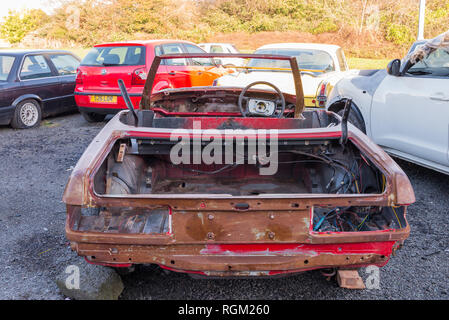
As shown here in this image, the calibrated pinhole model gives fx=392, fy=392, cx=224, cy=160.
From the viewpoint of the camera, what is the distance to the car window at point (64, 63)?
8.39 m

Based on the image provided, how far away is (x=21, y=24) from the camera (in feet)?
120

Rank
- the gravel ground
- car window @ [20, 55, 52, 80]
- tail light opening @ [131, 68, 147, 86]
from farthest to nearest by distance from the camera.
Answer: car window @ [20, 55, 52, 80]
tail light opening @ [131, 68, 147, 86]
the gravel ground

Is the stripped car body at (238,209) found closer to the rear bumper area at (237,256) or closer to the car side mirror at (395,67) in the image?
the rear bumper area at (237,256)

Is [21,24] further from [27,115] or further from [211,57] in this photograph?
[211,57]


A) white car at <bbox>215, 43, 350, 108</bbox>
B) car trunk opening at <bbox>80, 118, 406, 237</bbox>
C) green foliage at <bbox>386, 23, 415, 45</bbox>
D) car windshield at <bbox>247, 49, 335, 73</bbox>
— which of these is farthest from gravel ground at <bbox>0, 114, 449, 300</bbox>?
green foliage at <bbox>386, 23, 415, 45</bbox>

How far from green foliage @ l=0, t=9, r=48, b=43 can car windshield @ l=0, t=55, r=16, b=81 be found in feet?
108

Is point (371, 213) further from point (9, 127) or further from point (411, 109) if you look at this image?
point (9, 127)

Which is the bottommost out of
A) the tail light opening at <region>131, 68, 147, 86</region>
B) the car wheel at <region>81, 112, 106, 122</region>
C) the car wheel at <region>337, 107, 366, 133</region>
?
the car wheel at <region>81, 112, 106, 122</region>

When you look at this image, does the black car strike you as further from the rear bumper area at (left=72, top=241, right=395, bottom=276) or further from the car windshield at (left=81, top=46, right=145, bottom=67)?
the rear bumper area at (left=72, top=241, right=395, bottom=276)

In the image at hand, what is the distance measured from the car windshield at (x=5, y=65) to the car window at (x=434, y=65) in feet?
22.6

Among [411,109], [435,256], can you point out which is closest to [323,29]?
[411,109]

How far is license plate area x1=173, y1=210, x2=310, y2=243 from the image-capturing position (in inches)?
85.9

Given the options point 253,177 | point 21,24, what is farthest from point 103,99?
point 21,24

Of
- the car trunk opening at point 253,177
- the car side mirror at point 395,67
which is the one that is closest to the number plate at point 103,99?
the car trunk opening at point 253,177
